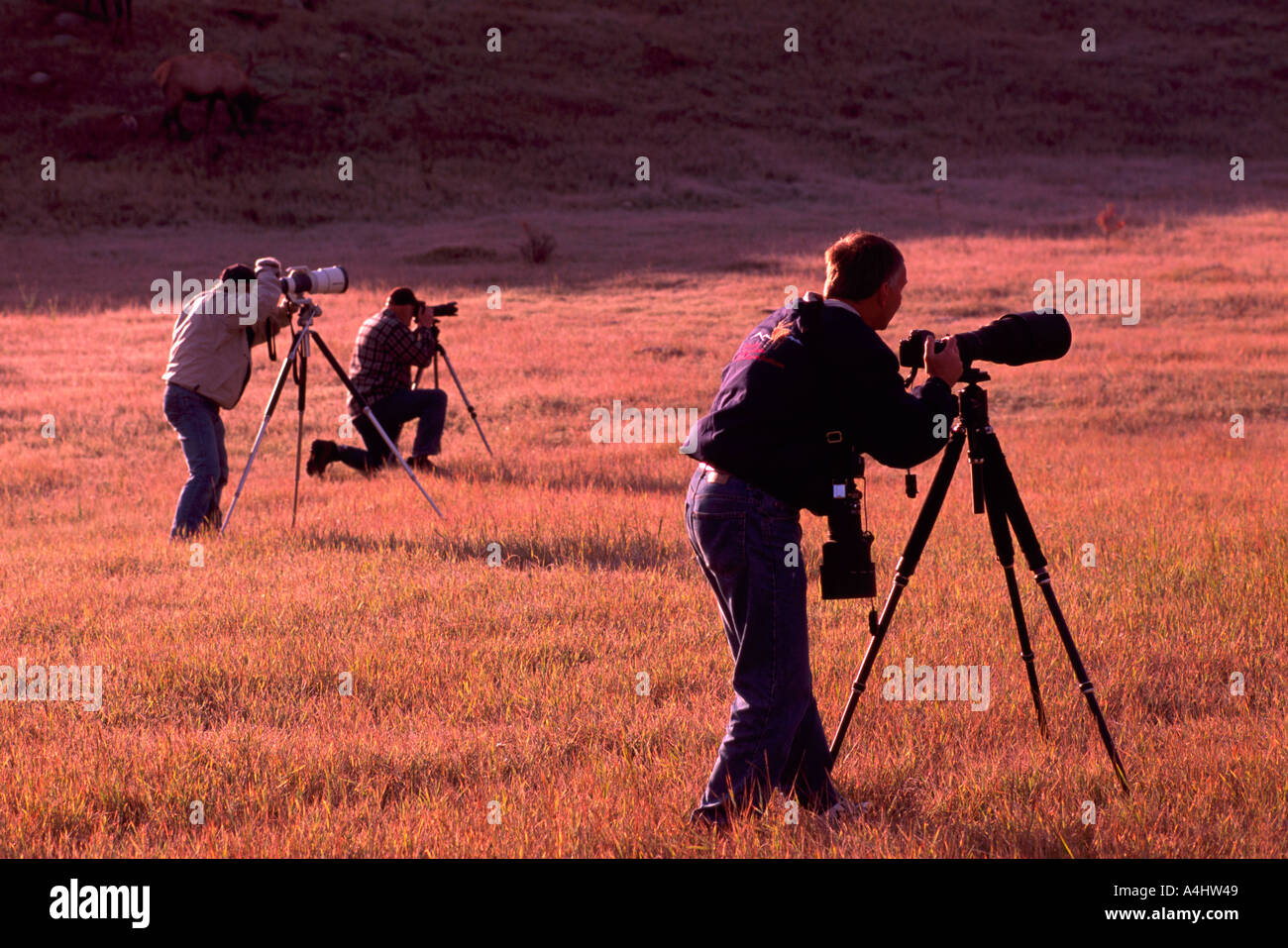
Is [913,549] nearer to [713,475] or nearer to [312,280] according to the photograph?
[713,475]

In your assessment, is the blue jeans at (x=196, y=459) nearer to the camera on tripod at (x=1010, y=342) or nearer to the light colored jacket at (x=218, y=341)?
the light colored jacket at (x=218, y=341)

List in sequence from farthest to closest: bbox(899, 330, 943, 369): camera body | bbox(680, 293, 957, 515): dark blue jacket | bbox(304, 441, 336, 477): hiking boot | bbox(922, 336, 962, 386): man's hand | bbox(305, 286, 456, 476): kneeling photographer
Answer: bbox(305, 286, 456, 476): kneeling photographer → bbox(304, 441, 336, 477): hiking boot → bbox(899, 330, 943, 369): camera body → bbox(922, 336, 962, 386): man's hand → bbox(680, 293, 957, 515): dark blue jacket

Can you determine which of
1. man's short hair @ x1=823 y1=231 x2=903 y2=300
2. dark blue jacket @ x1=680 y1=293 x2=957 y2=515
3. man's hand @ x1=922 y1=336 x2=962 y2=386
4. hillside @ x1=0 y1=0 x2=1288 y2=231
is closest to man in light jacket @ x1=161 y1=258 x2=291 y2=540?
dark blue jacket @ x1=680 y1=293 x2=957 y2=515

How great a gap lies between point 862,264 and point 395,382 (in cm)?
874

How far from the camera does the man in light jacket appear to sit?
9156mm

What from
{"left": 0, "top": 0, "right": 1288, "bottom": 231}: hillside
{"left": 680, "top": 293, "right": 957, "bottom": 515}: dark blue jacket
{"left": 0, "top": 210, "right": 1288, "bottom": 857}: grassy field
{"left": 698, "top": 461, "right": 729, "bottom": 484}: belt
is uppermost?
{"left": 0, "top": 0, "right": 1288, "bottom": 231}: hillside

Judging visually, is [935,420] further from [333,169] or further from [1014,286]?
[333,169]

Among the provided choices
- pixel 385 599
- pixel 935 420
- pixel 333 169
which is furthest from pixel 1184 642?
pixel 333 169

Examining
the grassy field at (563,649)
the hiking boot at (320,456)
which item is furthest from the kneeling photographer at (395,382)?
the grassy field at (563,649)

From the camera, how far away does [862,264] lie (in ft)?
12.9

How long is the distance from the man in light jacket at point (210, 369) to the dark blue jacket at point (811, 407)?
243 inches

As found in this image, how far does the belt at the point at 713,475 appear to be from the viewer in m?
3.99

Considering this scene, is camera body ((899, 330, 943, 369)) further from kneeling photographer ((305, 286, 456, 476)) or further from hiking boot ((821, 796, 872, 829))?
kneeling photographer ((305, 286, 456, 476))

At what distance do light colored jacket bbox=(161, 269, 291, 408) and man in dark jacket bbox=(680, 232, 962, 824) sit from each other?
19.9 feet
